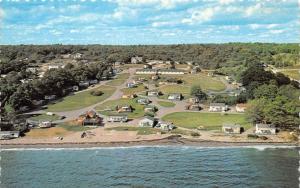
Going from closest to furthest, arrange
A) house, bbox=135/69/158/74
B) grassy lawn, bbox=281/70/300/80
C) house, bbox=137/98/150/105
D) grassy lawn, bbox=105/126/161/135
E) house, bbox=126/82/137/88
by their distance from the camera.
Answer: grassy lawn, bbox=105/126/161/135, house, bbox=137/98/150/105, house, bbox=126/82/137/88, grassy lawn, bbox=281/70/300/80, house, bbox=135/69/158/74

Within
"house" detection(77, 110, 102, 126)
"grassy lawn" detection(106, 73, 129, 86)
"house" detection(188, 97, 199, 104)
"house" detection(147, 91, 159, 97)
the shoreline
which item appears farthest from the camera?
"grassy lawn" detection(106, 73, 129, 86)

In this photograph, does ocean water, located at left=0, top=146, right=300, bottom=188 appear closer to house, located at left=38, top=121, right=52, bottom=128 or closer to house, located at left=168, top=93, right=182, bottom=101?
house, located at left=38, top=121, right=52, bottom=128

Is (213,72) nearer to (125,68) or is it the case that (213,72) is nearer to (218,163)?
(125,68)

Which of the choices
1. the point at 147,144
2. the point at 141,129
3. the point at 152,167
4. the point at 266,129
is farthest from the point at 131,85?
the point at 152,167

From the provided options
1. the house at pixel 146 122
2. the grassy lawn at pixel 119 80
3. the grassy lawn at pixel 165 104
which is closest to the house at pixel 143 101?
the grassy lawn at pixel 165 104

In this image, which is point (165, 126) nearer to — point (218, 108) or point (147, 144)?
point (147, 144)

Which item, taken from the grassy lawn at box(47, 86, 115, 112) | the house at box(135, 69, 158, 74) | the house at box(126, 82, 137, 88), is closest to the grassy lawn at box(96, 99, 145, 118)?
the grassy lawn at box(47, 86, 115, 112)

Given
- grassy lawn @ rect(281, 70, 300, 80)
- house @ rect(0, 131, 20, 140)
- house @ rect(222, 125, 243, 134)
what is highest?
grassy lawn @ rect(281, 70, 300, 80)

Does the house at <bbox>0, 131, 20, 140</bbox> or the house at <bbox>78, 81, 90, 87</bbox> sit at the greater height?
the house at <bbox>78, 81, 90, 87</bbox>
